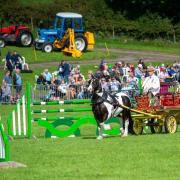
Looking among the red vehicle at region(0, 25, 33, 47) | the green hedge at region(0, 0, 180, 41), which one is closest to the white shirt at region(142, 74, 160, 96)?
the red vehicle at region(0, 25, 33, 47)

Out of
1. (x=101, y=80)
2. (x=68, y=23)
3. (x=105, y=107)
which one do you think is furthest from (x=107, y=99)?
(x=68, y=23)

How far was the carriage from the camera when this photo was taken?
2303 centimetres

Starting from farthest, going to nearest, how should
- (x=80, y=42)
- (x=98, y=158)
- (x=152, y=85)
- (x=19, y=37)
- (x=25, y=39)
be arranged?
(x=25, y=39) < (x=19, y=37) < (x=80, y=42) < (x=152, y=85) < (x=98, y=158)

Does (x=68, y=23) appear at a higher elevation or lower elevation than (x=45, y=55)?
higher

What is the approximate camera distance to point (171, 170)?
14977 millimetres

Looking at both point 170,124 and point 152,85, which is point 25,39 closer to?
point 152,85

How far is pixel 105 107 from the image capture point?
22.1 m

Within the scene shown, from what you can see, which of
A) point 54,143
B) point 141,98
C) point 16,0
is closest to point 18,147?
point 54,143

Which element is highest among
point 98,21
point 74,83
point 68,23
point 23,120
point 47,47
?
point 98,21

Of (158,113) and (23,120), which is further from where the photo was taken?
(158,113)

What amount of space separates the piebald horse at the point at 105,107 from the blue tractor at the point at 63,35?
101ft

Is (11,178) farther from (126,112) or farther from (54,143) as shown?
(126,112)

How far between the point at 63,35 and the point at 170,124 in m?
32.3

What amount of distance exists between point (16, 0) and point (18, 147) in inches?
2023
